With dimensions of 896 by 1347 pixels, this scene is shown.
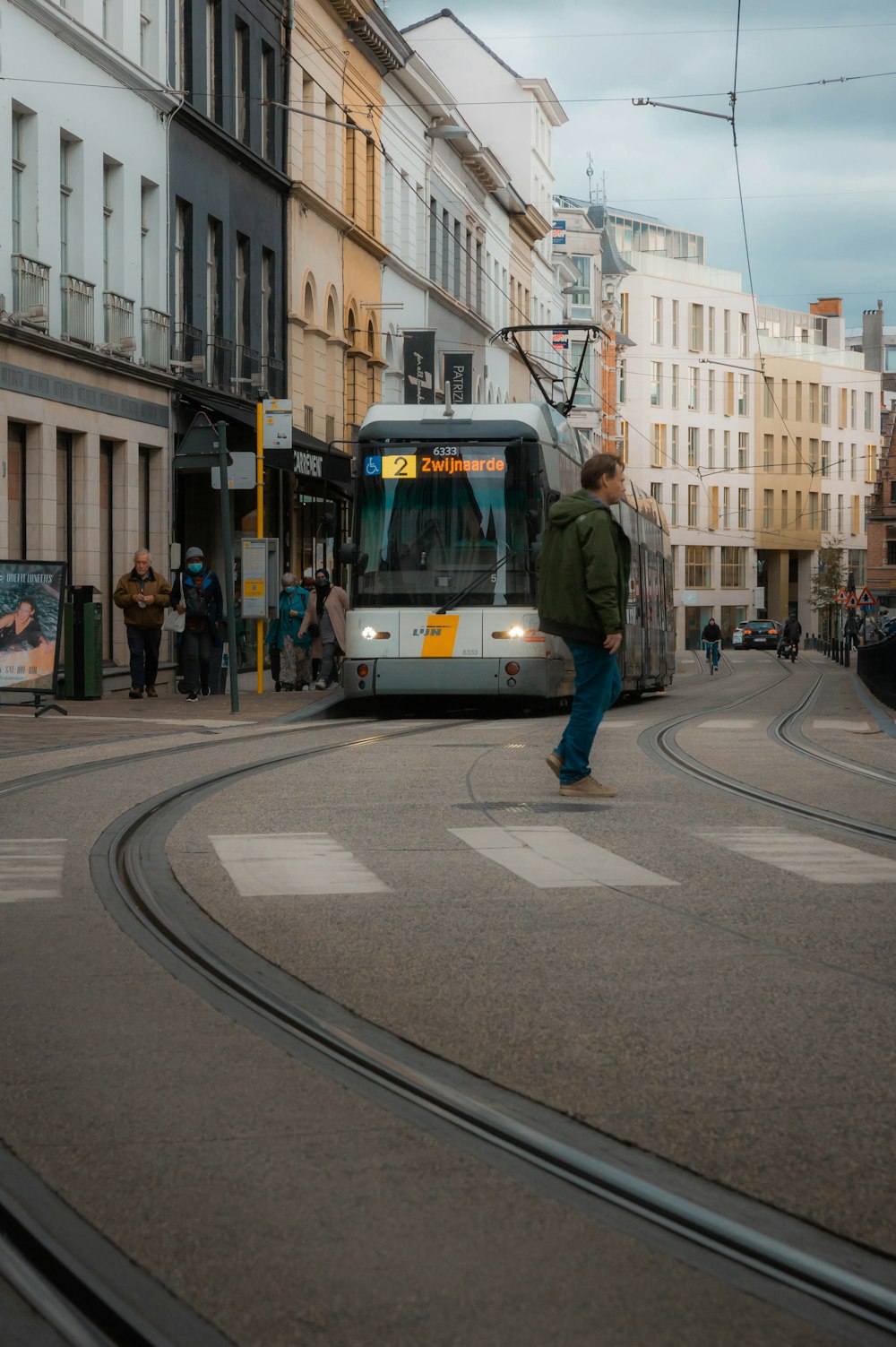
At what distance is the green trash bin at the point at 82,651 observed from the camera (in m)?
23.7

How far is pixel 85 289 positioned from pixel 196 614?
20.4 feet

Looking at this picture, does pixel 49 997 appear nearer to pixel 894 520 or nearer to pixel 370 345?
pixel 370 345

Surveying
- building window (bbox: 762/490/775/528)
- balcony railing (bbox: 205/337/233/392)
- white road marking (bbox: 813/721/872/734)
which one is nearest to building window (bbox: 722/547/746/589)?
building window (bbox: 762/490/775/528)

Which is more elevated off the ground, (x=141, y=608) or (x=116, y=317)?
(x=116, y=317)

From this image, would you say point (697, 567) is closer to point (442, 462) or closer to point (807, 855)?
point (442, 462)

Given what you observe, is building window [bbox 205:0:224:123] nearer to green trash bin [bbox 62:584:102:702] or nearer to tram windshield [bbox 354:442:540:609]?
green trash bin [bbox 62:584:102:702]

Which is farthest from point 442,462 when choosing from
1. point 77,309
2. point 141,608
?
point 77,309

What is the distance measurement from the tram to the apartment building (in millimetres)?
5914

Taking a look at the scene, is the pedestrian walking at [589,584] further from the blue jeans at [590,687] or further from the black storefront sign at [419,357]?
the black storefront sign at [419,357]

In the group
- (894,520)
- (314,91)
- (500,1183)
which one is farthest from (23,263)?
(894,520)

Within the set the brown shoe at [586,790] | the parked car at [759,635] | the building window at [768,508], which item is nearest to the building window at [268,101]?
the brown shoe at [586,790]

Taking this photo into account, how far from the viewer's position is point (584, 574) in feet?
35.2

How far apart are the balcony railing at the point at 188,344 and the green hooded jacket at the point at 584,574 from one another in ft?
71.0

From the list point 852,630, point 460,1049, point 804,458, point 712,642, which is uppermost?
point 804,458
